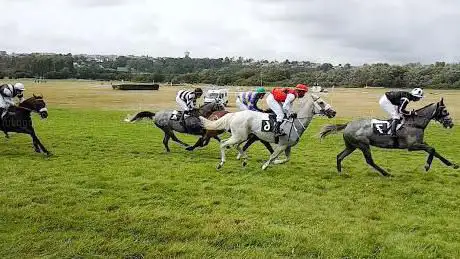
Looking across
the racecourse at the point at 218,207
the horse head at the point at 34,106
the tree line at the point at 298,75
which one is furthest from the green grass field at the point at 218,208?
the tree line at the point at 298,75

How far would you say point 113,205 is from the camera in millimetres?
8727

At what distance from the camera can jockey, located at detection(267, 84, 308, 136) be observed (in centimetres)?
1202

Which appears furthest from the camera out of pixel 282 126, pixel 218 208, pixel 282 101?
pixel 282 101

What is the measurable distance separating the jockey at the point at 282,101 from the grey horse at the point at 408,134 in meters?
1.48

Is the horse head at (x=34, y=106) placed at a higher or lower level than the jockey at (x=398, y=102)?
lower

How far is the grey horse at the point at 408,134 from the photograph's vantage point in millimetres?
11445

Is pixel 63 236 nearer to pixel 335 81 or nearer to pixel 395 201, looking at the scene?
pixel 395 201

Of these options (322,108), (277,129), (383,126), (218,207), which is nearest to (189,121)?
(277,129)

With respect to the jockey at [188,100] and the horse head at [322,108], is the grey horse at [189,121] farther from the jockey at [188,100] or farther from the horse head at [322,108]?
the horse head at [322,108]

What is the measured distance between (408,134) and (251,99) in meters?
4.61

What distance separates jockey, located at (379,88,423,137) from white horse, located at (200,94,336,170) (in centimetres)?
132

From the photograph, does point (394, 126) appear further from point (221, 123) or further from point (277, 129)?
point (221, 123)

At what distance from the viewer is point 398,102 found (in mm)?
11664

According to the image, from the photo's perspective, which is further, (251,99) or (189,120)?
(189,120)
